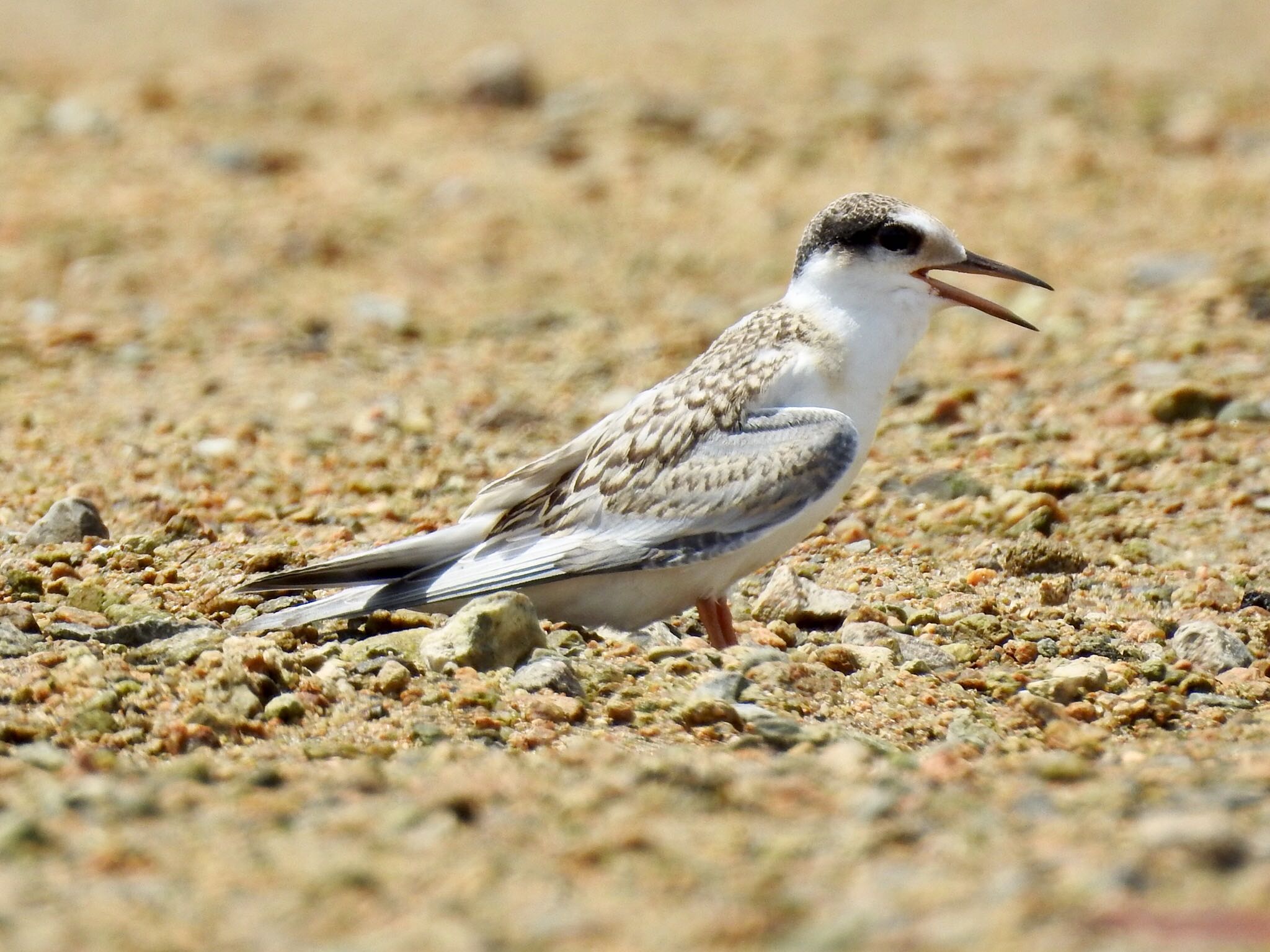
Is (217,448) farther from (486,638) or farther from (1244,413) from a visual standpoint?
(1244,413)

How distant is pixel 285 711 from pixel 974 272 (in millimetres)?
2680

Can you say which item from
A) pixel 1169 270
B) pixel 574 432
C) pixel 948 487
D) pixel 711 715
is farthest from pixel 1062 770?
pixel 1169 270

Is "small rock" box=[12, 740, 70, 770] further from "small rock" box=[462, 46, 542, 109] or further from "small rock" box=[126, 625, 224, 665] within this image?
"small rock" box=[462, 46, 542, 109]

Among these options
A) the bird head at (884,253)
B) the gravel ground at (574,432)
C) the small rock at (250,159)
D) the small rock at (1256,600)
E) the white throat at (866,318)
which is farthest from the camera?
the small rock at (250,159)

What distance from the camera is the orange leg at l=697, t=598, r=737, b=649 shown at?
5336mm

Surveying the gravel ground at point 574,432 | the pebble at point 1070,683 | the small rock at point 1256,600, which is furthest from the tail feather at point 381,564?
the small rock at point 1256,600

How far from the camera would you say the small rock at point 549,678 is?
4.70 m

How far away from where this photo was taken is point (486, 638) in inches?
193

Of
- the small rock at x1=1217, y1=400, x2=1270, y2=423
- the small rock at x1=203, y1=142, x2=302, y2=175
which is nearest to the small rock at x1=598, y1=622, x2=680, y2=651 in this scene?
the small rock at x1=1217, y1=400, x2=1270, y2=423

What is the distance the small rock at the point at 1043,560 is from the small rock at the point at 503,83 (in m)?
7.25

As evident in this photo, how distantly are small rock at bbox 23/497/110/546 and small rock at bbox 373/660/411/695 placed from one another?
1804 millimetres

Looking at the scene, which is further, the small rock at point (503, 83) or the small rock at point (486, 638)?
the small rock at point (503, 83)

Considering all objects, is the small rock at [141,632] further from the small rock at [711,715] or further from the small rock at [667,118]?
the small rock at [667,118]

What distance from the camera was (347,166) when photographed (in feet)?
37.5
